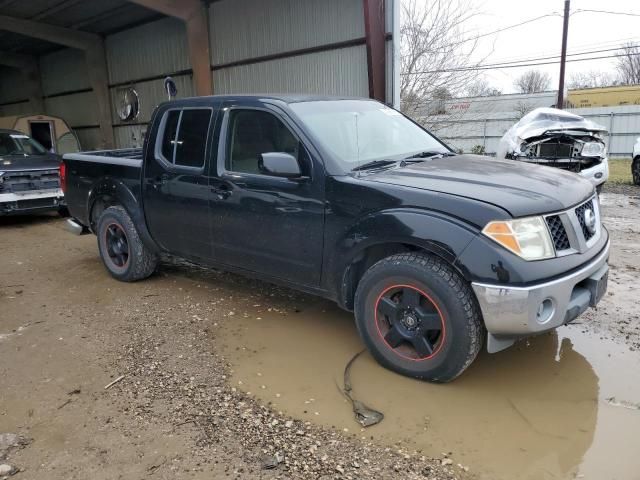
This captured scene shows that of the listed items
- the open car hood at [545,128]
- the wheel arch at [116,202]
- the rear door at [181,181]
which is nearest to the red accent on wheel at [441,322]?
the rear door at [181,181]

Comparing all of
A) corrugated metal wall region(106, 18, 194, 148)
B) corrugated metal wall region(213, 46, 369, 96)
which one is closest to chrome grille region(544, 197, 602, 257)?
corrugated metal wall region(213, 46, 369, 96)

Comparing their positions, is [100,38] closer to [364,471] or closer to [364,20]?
[364,20]

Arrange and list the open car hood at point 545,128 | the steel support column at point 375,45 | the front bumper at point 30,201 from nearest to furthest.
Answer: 1. the front bumper at point 30,201
2. the open car hood at point 545,128
3. the steel support column at point 375,45

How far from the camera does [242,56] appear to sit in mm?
13117

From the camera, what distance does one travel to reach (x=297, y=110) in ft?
12.7

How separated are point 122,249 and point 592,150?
821 cm

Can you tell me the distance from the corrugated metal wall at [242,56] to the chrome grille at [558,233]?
818 cm

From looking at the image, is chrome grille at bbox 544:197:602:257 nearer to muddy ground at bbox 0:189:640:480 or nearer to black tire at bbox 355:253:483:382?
black tire at bbox 355:253:483:382

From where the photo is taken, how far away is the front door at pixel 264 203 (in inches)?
145

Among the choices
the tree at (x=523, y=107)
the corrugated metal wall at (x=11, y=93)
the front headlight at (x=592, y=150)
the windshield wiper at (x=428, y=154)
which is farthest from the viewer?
the tree at (x=523, y=107)

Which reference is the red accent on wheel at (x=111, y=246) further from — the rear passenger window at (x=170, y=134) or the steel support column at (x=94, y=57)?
the steel support column at (x=94, y=57)

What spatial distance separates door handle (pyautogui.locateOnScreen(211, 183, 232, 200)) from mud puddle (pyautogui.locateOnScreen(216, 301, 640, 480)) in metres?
1.11

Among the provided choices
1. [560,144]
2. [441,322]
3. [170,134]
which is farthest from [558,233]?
[560,144]

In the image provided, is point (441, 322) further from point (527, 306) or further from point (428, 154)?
point (428, 154)
